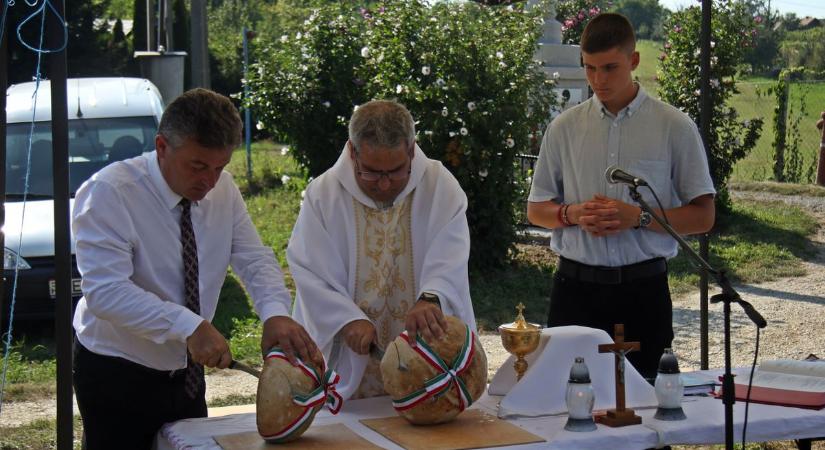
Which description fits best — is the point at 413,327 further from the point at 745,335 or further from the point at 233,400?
the point at 745,335

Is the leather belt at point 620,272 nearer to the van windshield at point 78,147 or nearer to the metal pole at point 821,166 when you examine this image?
the van windshield at point 78,147

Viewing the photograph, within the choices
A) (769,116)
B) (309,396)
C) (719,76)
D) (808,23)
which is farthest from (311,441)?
(808,23)

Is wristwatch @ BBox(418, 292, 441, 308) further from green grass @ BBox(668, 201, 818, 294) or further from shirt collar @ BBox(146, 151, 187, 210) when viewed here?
green grass @ BBox(668, 201, 818, 294)

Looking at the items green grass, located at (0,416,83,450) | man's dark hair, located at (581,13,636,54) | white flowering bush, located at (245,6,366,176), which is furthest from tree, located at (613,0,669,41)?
Result: man's dark hair, located at (581,13,636,54)

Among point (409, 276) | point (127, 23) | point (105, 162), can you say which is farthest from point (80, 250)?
point (127, 23)

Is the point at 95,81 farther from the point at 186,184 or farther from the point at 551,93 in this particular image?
the point at 186,184

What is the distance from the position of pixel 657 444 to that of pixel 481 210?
7.02 metres

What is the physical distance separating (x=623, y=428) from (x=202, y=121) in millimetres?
1565

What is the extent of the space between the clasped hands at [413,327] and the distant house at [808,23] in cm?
2439

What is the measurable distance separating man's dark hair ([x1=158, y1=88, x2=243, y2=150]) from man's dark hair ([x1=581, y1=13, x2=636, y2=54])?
159 centimetres

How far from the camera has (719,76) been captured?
1329 centimetres

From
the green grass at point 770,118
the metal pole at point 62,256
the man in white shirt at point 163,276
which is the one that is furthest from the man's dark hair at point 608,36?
the green grass at point 770,118

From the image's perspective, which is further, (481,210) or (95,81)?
(95,81)

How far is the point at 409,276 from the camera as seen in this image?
391 cm
